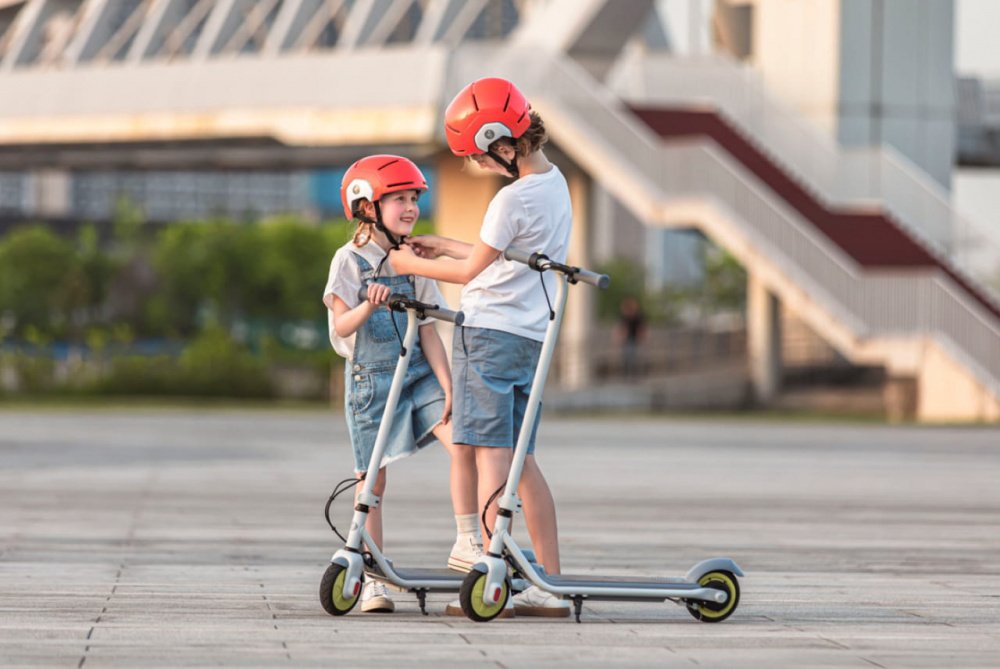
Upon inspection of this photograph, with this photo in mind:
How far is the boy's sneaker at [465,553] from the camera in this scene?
7.68m

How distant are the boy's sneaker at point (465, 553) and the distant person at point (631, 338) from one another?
3001cm

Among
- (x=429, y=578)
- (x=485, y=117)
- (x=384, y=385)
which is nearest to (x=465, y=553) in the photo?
(x=429, y=578)

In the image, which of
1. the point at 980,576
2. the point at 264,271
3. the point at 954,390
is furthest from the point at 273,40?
the point at 264,271

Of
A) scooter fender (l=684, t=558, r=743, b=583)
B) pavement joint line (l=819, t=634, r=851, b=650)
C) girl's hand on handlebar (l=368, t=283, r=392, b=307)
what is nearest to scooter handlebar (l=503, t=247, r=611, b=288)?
girl's hand on handlebar (l=368, t=283, r=392, b=307)

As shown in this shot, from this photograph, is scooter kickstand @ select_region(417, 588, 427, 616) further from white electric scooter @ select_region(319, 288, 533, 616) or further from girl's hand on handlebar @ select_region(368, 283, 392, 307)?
girl's hand on handlebar @ select_region(368, 283, 392, 307)

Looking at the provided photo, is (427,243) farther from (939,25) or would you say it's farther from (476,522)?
(939,25)

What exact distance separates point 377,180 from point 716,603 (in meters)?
2.02

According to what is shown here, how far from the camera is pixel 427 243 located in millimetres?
7645

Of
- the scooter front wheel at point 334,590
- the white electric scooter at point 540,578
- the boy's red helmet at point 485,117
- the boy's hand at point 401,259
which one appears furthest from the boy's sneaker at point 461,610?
the boy's red helmet at point 485,117

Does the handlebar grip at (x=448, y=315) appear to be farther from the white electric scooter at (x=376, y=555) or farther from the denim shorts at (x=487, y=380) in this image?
the denim shorts at (x=487, y=380)

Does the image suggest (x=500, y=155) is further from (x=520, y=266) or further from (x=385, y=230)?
(x=385, y=230)

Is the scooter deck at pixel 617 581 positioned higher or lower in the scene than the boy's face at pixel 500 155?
lower

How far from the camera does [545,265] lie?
7.20 m

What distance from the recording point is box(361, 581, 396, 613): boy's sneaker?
25.0 ft
